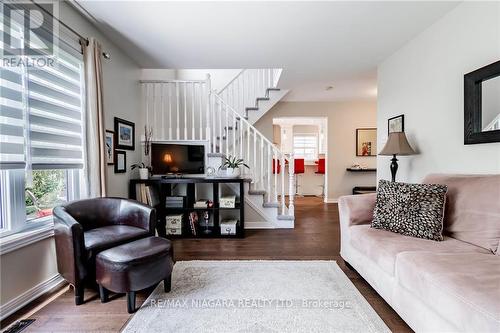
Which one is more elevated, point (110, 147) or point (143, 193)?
point (110, 147)

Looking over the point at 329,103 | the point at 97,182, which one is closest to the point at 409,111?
the point at 329,103

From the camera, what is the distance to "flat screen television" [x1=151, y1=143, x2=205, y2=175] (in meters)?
3.67

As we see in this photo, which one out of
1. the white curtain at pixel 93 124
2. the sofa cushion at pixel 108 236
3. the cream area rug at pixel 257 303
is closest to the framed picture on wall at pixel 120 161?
the white curtain at pixel 93 124

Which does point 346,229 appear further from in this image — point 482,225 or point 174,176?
point 174,176

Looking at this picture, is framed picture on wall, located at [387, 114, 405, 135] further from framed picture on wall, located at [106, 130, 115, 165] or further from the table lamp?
framed picture on wall, located at [106, 130, 115, 165]

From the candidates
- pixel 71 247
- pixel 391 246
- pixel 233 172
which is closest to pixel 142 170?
pixel 233 172

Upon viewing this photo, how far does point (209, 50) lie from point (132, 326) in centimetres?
296

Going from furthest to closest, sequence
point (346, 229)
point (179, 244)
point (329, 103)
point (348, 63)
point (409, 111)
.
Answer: point (329, 103) → point (348, 63) → point (179, 244) → point (409, 111) → point (346, 229)

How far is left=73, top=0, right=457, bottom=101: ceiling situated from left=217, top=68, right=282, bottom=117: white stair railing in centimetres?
112

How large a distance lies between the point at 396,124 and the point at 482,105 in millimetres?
1210

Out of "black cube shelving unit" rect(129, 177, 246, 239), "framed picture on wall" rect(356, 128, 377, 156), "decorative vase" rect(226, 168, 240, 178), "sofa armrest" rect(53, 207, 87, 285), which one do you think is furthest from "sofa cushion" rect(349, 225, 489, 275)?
"framed picture on wall" rect(356, 128, 377, 156)

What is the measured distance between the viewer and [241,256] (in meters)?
2.74

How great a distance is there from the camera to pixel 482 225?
65.3 inches

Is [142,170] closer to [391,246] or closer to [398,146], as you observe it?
[391,246]
